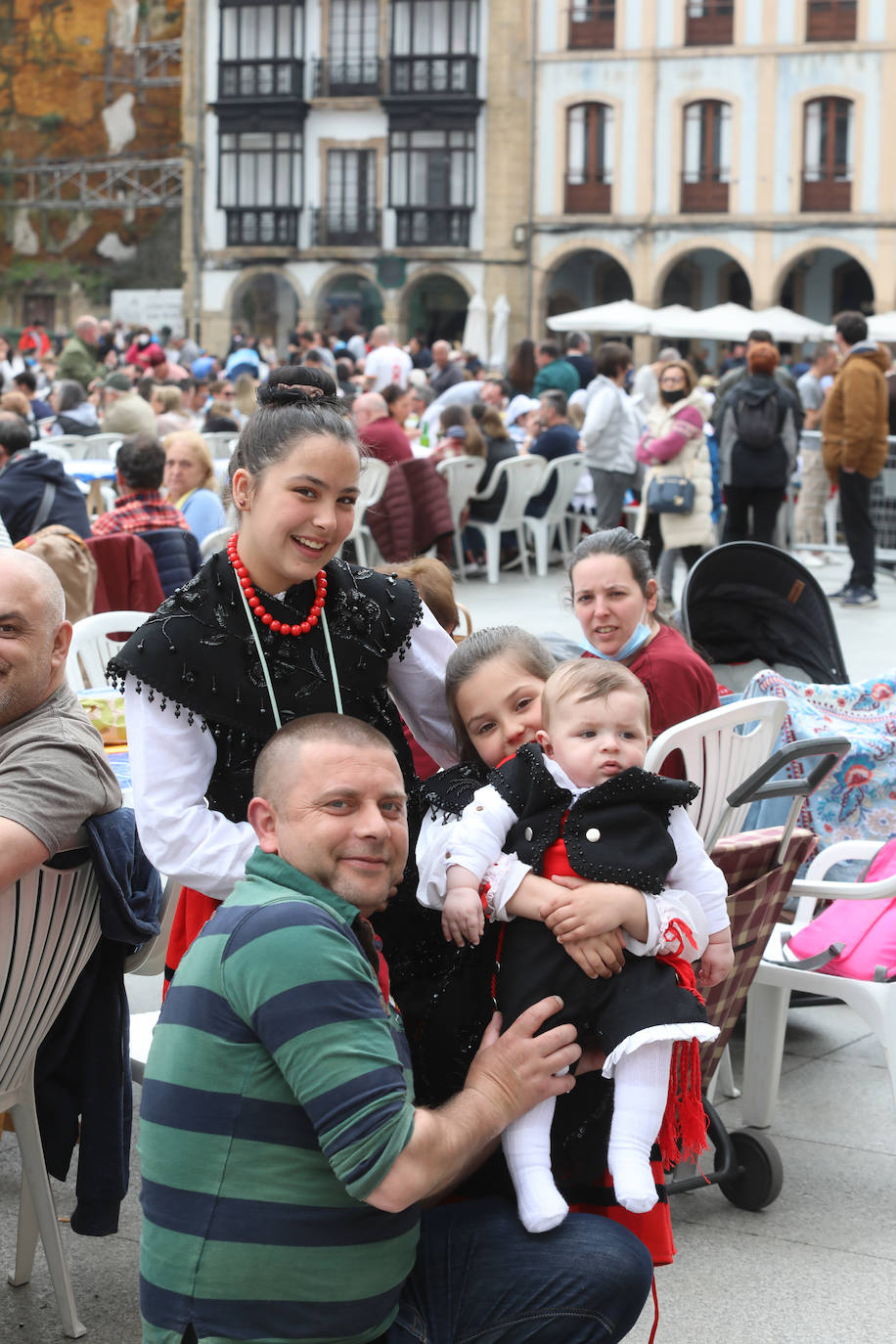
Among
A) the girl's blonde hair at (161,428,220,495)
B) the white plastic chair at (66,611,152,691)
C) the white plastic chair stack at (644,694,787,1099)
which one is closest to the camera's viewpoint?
the white plastic chair stack at (644,694,787,1099)

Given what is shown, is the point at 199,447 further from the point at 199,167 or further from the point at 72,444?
the point at 199,167

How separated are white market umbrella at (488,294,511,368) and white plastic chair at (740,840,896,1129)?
29.6 metres

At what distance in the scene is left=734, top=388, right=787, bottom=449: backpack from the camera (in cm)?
1025

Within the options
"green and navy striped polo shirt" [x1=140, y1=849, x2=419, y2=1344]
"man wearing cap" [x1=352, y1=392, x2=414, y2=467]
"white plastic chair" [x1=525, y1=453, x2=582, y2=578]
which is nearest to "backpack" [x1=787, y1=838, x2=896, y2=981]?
"green and navy striped polo shirt" [x1=140, y1=849, x2=419, y2=1344]

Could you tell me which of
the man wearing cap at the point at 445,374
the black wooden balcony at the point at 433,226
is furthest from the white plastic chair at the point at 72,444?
the black wooden balcony at the point at 433,226

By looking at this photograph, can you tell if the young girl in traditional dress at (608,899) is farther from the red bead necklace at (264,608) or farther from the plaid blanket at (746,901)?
the plaid blanket at (746,901)

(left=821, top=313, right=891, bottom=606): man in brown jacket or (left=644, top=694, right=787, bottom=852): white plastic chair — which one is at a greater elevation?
(left=821, top=313, right=891, bottom=606): man in brown jacket

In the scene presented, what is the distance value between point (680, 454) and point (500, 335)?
24.3 meters

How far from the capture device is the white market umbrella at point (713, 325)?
85.6 feet

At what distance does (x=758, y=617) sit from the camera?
209 inches

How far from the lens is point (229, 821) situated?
2.41 metres

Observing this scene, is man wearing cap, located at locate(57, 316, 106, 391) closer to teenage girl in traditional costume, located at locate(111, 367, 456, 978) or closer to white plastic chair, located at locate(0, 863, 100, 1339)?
white plastic chair, located at locate(0, 863, 100, 1339)

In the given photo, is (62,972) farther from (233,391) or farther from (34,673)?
(233,391)

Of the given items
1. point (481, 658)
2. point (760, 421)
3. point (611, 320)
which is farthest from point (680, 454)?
point (611, 320)
